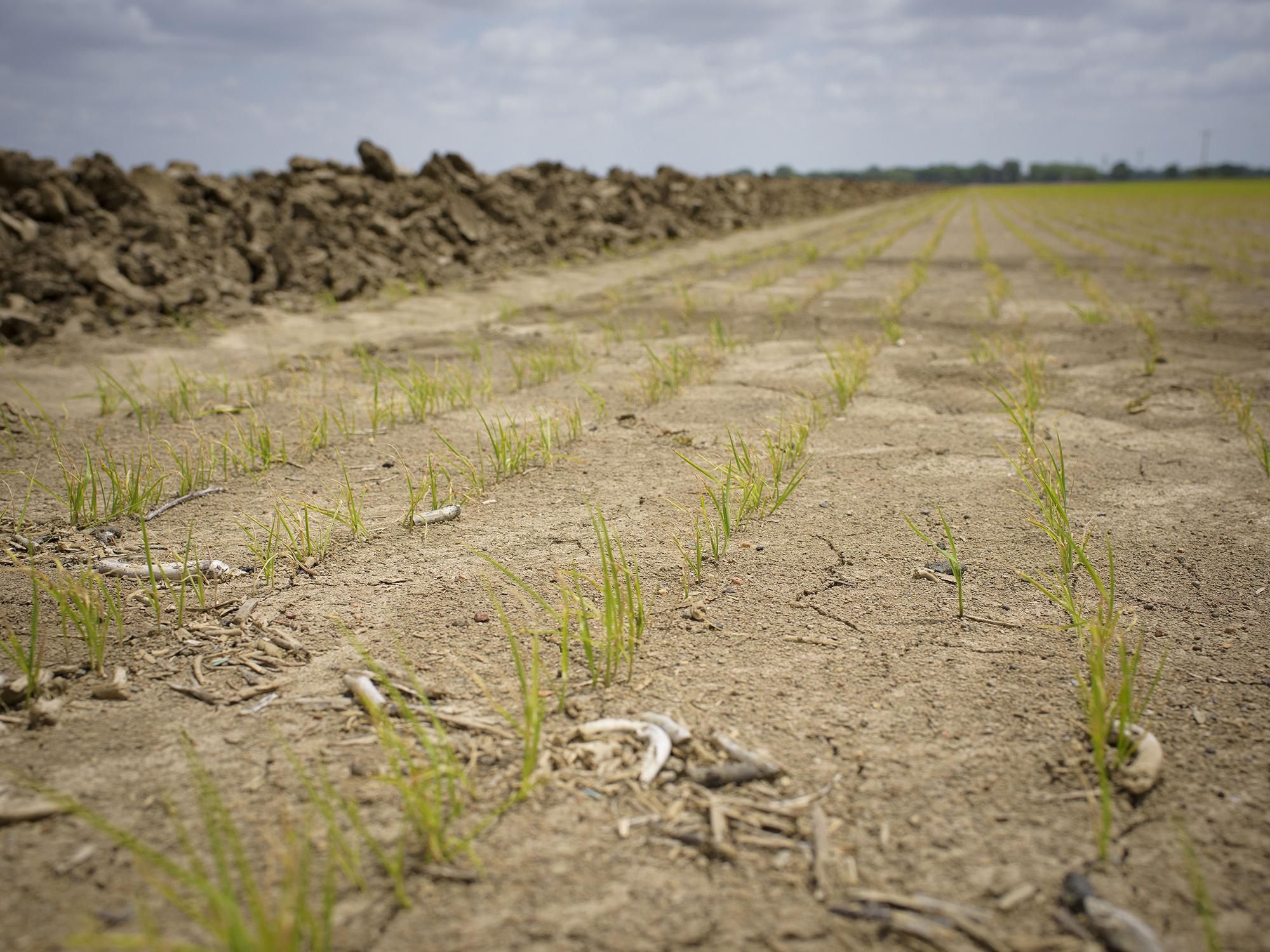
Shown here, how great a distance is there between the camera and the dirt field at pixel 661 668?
3.54 ft

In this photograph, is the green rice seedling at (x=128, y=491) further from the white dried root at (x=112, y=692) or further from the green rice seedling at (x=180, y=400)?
the green rice seedling at (x=180, y=400)

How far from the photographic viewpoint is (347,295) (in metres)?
6.68

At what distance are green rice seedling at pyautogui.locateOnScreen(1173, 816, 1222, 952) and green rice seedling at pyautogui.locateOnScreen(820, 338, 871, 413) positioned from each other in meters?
2.21

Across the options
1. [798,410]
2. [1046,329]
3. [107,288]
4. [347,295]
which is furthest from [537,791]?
[347,295]

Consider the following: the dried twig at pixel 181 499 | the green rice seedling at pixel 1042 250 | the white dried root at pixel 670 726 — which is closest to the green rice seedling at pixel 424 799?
the white dried root at pixel 670 726

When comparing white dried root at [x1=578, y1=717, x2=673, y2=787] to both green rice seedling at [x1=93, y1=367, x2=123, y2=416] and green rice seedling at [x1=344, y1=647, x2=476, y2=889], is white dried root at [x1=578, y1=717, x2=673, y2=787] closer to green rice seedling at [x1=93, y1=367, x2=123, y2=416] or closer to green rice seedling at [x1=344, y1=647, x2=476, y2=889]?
green rice seedling at [x1=344, y1=647, x2=476, y2=889]

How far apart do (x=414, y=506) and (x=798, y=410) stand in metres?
1.82

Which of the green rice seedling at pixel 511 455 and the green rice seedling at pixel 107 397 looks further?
the green rice seedling at pixel 107 397

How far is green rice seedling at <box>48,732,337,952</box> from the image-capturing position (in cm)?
89

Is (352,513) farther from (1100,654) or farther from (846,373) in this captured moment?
(846,373)

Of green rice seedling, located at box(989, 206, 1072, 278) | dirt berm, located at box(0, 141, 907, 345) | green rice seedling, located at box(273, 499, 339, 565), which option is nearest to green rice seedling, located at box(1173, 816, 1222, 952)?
green rice seedling, located at box(273, 499, 339, 565)

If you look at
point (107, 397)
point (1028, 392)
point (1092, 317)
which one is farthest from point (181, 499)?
point (1092, 317)

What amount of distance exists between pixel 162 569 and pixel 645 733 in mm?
1284

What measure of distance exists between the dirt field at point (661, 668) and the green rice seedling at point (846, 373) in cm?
8
